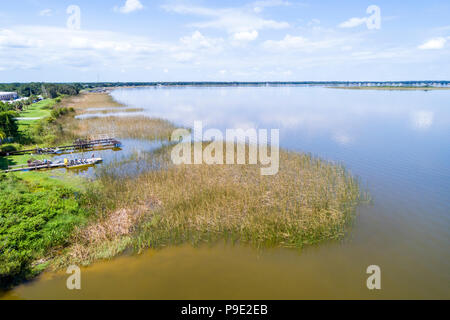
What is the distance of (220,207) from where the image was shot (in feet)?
57.2

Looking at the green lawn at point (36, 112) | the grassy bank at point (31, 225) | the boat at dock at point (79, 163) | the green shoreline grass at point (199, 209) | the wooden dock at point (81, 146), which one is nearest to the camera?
the grassy bank at point (31, 225)

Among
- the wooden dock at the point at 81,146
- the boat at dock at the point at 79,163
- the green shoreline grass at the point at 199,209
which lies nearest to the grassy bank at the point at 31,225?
the green shoreline grass at the point at 199,209

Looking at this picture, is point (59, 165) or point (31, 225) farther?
point (59, 165)

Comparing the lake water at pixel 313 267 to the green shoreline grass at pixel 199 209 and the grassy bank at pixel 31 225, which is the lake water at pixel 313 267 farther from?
the grassy bank at pixel 31 225

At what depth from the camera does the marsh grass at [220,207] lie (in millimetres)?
15102

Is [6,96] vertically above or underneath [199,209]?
above

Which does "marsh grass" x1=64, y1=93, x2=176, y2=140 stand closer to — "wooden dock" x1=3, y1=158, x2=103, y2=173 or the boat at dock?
the boat at dock

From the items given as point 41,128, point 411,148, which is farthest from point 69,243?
point 411,148

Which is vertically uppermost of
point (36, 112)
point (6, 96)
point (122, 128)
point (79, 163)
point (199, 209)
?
point (6, 96)

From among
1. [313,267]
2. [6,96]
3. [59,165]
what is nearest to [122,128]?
[59,165]

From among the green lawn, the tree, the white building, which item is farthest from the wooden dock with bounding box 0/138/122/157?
the white building

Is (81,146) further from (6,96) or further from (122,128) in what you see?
(6,96)

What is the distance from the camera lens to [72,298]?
38.1 ft
